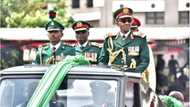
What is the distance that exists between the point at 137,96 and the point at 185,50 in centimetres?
1991

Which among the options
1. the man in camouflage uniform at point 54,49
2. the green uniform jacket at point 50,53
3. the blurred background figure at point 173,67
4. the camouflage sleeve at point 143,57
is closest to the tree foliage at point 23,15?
the blurred background figure at point 173,67

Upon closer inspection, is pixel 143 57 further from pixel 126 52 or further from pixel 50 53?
pixel 50 53

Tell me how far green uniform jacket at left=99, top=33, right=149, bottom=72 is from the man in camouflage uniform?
2.04 ft

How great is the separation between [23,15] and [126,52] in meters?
25.4

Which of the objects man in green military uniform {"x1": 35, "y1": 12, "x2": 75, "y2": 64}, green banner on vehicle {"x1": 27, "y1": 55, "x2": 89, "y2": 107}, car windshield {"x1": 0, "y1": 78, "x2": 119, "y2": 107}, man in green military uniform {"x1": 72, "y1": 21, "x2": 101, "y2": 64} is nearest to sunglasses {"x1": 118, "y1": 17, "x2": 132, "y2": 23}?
man in green military uniform {"x1": 72, "y1": 21, "x2": 101, "y2": 64}

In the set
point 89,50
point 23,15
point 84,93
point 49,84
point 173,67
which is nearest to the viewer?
point 49,84

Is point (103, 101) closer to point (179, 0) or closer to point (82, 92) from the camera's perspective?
point (82, 92)

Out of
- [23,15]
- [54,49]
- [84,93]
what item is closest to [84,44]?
[54,49]

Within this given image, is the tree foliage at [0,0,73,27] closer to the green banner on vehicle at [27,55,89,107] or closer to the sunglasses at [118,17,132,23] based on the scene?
the sunglasses at [118,17,132,23]

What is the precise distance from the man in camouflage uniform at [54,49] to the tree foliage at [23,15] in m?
22.3

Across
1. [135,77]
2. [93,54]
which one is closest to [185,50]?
[93,54]

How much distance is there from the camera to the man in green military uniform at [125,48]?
8188 millimetres

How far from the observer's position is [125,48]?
8250 mm

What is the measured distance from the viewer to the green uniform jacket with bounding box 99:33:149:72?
8.17m
